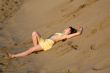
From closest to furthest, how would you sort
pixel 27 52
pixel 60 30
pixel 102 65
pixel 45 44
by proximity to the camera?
pixel 102 65
pixel 27 52
pixel 45 44
pixel 60 30

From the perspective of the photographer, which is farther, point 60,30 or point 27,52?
point 60,30

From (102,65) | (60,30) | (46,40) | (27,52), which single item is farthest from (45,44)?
(102,65)

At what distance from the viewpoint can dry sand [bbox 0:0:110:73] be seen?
19.6 feet

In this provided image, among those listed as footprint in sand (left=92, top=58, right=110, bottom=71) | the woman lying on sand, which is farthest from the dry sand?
the woman lying on sand

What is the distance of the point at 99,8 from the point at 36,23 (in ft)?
6.83

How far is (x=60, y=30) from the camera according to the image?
817 centimetres

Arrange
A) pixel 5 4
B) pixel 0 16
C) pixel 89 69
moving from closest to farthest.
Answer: pixel 89 69 < pixel 0 16 < pixel 5 4

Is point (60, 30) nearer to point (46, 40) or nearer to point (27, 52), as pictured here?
point (46, 40)

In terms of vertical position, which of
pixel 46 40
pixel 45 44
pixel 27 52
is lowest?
pixel 27 52

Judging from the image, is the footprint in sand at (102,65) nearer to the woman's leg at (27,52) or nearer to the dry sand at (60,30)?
the dry sand at (60,30)

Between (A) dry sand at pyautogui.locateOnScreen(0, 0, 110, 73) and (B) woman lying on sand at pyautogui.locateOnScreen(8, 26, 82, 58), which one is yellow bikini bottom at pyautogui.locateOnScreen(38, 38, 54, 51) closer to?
(B) woman lying on sand at pyautogui.locateOnScreen(8, 26, 82, 58)

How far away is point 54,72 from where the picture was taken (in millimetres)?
5844

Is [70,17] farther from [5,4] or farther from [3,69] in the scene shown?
[5,4]

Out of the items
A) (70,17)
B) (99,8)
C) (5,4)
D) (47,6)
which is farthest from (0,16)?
(99,8)
